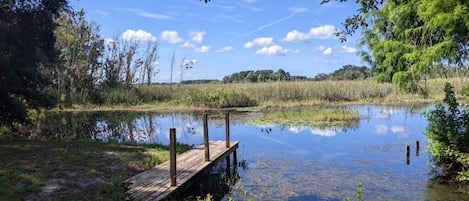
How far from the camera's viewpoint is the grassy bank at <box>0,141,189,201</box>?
5937 millimetres

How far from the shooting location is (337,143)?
43.4ft

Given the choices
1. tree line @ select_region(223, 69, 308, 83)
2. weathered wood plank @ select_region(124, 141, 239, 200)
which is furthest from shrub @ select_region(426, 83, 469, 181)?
tree line @ select_region(223, 69, 308, 83)

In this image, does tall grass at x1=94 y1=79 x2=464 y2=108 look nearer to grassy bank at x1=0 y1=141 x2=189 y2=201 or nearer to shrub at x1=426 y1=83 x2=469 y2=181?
grassy bank at x1=0 y1=141 x2=189 y2=201

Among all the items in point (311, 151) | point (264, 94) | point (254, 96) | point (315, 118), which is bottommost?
point (311, 151)

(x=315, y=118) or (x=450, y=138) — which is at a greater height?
(x=450, y=138)

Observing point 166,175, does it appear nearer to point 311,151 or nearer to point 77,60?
point 311,151

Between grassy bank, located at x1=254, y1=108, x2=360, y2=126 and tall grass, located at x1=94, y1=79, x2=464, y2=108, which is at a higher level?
tall grass, located at x1=94, y1=79, x2=464, y2=108

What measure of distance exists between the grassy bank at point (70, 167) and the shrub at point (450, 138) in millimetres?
5246

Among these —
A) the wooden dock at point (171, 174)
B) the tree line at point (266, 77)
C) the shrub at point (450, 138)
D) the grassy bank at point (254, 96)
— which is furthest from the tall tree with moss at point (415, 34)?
the tree line at point (266, 77)

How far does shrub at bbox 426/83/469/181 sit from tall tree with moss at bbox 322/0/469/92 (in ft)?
3.71

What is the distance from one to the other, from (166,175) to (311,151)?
5.75 m

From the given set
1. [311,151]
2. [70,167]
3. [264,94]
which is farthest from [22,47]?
[264,94]

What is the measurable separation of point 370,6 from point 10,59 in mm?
7706

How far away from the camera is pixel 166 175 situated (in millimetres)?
7102
